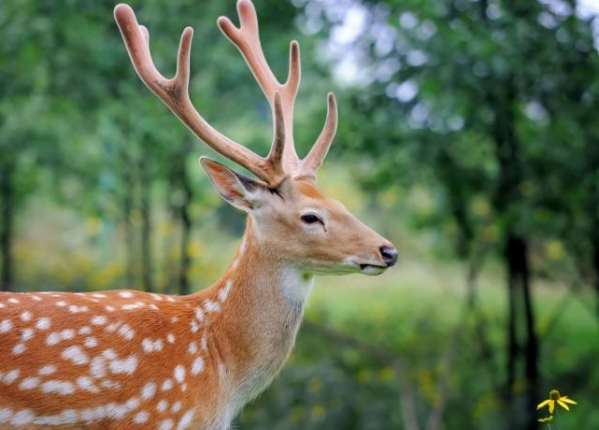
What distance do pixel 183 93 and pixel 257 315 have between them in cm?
120

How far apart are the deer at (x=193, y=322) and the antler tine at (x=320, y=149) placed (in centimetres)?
1

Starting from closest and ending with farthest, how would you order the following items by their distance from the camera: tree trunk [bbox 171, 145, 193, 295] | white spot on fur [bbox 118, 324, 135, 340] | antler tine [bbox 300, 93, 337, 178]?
white spot on fur [bbox 118, 324, 135, 340] → antler tine [bbox 300, 93, 337, 178] → tree trunk [bbox 171, 145, 193, 295]

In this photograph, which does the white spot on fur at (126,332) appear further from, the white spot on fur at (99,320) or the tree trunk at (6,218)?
the tree trunk at (6,218)

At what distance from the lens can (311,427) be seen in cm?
927

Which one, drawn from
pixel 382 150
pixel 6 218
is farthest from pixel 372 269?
pixel 6 218

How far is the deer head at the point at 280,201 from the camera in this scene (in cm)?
442

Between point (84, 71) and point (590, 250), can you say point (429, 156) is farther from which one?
point (84, 71)

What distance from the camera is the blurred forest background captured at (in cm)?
808

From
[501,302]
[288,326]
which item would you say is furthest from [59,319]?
[501,302]

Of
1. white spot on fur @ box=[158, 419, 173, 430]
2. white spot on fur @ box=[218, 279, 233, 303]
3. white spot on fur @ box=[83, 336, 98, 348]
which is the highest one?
white spot on fur @ box=[218, 279, 233, 303]

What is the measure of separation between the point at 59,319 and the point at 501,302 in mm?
11832

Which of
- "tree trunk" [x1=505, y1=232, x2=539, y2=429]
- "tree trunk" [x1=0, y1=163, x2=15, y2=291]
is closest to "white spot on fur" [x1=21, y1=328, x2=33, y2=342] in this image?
"tree trunk" [x1=505, y1=232, x2=539, y2=429]

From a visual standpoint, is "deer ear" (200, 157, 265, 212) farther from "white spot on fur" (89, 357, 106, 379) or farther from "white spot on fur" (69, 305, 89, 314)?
"white spot on fur" (89, 357, 106, 379)

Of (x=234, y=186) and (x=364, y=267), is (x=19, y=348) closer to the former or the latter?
(x=234, y=186)
